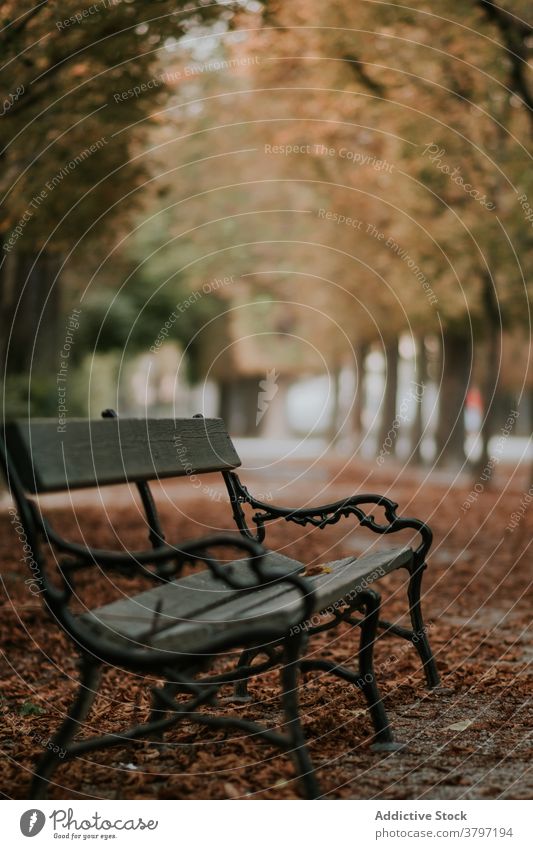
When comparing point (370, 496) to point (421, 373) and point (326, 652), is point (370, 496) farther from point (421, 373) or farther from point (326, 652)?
point (421, 373)

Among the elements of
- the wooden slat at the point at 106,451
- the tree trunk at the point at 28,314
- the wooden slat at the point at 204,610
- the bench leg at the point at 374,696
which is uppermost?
the tree trunk at the point at 28,314

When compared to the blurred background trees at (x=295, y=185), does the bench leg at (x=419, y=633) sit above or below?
below

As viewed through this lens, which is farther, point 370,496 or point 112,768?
point 370,496

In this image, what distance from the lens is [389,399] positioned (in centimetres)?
2745

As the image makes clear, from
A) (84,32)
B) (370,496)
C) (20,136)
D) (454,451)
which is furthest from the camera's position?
(454,451)

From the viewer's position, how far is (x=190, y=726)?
4.38 meters

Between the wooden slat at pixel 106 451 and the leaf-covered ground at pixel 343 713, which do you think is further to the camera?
the leaf-covered ground at pixel 343 713

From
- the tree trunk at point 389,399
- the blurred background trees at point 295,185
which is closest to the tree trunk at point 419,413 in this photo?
the blurred background trees at point 295,185

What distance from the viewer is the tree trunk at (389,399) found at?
27.0 meters

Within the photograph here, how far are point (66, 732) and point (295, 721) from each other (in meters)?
0.75

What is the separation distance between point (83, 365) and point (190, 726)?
28.7m

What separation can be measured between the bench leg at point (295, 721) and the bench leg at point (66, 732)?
628 millimetres

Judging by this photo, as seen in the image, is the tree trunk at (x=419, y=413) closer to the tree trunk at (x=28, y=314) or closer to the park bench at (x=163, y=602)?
the tree trunk at (x=28, y=314)
